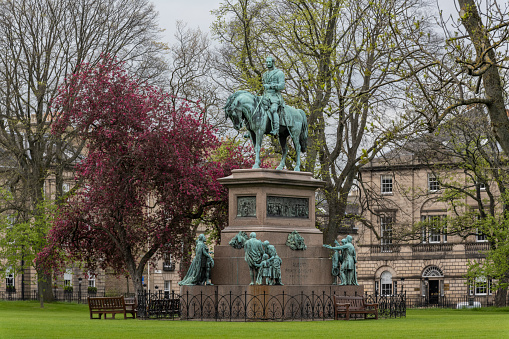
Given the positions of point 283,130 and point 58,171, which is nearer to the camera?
point 283,130

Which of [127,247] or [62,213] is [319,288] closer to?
[127,247]

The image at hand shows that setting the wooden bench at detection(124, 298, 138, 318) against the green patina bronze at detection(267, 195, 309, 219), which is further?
the wooden bench at detection(124, 298, 138, 318)

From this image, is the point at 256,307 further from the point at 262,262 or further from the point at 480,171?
the point at 480,171

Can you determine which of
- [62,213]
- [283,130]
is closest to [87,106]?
[62,213]

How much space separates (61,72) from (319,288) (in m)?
26.0

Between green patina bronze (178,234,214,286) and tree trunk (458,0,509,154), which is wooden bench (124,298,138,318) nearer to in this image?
green patina bronze (178,234,214,286)

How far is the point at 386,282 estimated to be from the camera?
2985 inches

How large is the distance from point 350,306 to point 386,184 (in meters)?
53.3

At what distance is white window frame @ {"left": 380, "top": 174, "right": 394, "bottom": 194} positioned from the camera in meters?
75.2

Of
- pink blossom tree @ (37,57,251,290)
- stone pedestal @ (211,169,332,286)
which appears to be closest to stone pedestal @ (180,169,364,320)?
stone pedestal @ (211,169,332,286)

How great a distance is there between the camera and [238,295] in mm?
22859

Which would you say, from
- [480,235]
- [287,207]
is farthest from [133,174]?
[480,235]

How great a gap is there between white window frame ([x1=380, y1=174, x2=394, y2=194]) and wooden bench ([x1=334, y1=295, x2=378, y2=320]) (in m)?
51.9

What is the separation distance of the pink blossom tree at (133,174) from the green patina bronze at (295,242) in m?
9.13
